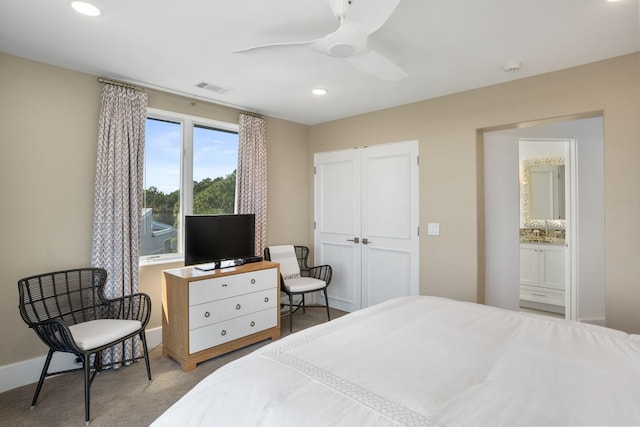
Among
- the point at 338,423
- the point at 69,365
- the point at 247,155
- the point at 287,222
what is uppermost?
the point at 247,155

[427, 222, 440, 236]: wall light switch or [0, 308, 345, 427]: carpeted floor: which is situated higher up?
[427, 222, 440, 236]: wall light switch

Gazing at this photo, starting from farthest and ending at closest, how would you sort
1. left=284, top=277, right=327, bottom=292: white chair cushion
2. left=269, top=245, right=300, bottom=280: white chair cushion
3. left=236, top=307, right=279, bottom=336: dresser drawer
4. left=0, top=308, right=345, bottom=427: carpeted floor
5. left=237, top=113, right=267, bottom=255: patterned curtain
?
1. left=269, top=245, right=300, bottom=280: white chair cushion
2. left=237, top=113, right=267, bottom=255: patterned curtain
3. left=284, top=277, right=327, bottom=292: white chair cushion
4. left=236, top=307, right=279, bottom=336: dresser drawer
5. left=0, top=308, right=345, bottom=427: carpeted floor

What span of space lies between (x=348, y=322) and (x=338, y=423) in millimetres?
836

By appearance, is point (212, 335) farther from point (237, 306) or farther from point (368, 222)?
point (368, 222)

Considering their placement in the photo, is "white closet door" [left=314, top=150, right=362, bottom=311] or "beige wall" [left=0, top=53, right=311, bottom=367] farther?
"white closet door" [left=314, top=150, right=362, bottom=311]

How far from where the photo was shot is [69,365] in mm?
2721

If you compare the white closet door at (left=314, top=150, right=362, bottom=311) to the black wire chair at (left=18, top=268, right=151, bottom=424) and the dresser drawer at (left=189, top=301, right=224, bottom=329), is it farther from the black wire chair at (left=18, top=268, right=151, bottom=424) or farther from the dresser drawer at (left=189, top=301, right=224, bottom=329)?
the black wire chair at (left=18, top=268, right=151, bottom=424)

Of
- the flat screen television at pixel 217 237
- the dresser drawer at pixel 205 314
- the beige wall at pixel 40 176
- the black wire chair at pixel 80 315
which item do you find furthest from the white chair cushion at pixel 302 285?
the beige wall at pixel 40 176

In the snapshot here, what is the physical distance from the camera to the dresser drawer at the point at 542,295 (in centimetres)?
437

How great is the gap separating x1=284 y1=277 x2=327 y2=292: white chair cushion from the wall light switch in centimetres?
134

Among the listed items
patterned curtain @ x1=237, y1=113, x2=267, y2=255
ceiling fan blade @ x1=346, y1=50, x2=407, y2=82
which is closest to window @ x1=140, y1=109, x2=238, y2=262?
patterned curtain @ x1=237, y1=113, x2=267, y2=255

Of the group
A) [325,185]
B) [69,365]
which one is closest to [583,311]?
[325,185]

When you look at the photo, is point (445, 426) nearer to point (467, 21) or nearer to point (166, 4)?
point (467, 21)

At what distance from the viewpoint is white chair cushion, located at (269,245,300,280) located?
3938mm
